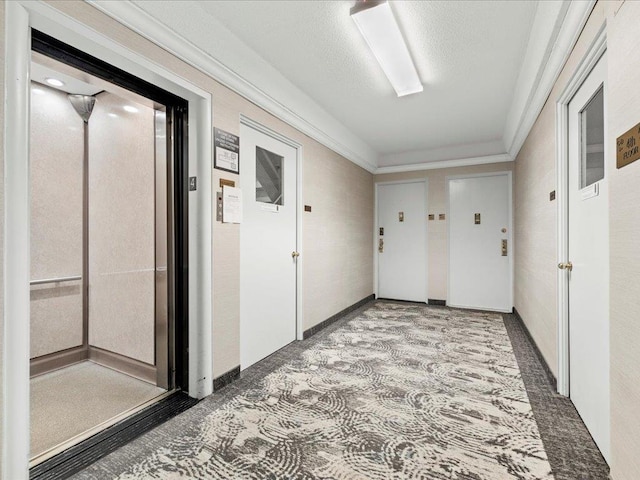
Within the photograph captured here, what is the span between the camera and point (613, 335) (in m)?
1.41

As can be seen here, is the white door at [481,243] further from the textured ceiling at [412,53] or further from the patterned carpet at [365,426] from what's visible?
the patterned carpet at [365,426]

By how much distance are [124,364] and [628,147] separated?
11.8 feet

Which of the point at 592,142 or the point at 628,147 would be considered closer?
the point at 628,147

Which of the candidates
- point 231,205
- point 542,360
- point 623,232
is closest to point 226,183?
point 231,205

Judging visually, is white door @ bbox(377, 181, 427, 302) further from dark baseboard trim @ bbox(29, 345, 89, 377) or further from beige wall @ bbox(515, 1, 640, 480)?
dark baseboard trim @ bbox(29, 345, 89, 377)

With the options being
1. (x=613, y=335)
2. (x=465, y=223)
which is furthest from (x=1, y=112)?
(x=465, y=223)

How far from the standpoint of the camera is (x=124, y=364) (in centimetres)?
271

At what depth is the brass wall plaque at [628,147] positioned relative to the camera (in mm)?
1193

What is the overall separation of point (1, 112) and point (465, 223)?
5350mm

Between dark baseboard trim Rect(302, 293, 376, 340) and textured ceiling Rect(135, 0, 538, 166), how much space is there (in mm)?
2634

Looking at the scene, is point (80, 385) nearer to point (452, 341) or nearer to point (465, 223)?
point (452, 341)

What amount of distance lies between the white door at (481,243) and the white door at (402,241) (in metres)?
0.47

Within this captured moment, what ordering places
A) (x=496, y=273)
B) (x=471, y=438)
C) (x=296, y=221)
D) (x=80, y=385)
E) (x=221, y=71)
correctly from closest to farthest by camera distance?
(x=471, y=438)
(x=221, y=71)
(x=80, y=385)
(x=296, y=221)
(x=496, y=273)

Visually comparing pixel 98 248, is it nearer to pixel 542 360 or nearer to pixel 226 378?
pixel 226 378
